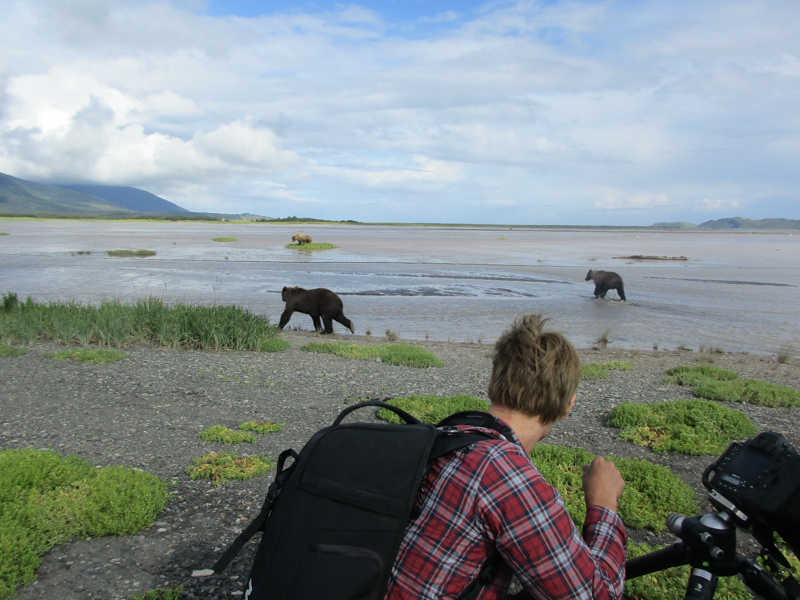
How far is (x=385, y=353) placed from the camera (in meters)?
10.6

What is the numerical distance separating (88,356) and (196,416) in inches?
136

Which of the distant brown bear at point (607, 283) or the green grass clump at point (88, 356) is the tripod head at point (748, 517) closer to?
the green grass clump at point (88, 356)

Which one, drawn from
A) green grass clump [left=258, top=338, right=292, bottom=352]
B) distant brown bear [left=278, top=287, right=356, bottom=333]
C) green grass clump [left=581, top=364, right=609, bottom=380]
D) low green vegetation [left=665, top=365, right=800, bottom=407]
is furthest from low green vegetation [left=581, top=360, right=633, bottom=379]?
distant brown bear [left=278, top=287, right=356, bottom=333]

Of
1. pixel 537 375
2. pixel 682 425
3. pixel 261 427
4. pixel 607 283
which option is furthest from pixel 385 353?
pixel 607 283

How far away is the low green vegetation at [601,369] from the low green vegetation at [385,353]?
2464mm

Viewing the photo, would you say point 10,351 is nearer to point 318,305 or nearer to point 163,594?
point 318,305

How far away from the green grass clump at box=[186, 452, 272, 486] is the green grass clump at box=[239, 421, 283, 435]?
89 cm

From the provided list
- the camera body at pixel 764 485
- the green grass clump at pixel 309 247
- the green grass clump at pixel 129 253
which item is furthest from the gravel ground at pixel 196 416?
the green grass clump at pixel 309 247

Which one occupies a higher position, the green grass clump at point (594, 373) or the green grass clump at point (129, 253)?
the green grass clump at point (129, 253)

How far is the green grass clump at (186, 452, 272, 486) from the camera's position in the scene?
478 cm

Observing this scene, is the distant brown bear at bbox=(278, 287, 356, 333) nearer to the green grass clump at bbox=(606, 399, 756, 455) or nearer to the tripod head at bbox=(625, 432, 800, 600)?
the green grass clump at bbox=(606, 399, 756, 455)

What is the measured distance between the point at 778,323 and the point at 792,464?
62.6 ft

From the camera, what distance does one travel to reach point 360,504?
5.83ft

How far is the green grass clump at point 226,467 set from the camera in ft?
15.7
